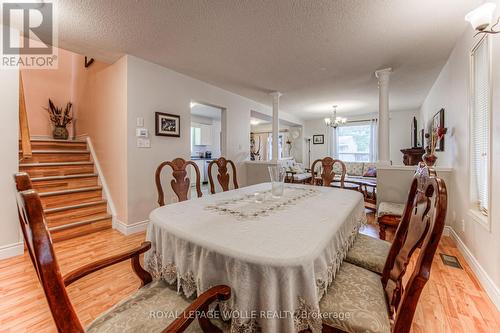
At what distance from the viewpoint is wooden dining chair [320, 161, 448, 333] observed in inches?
25.4

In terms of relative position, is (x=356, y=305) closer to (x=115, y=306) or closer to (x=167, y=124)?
(x=115, y=306)

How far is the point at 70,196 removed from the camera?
3059mm

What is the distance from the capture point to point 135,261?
1.06 m

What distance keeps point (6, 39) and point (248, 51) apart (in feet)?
8.23

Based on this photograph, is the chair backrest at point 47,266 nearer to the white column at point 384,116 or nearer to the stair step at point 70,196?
the stair step at point 70,196

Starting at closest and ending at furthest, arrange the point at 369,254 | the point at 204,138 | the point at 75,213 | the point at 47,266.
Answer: the point at 47,266
the point at 369,254
the point at 75,213
the point at 204,138

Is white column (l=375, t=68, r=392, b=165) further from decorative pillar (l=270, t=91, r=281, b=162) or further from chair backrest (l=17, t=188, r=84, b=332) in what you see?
chair backrest (l=17, t=188, r=84, b=332)

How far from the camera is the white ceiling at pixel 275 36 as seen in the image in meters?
1.88

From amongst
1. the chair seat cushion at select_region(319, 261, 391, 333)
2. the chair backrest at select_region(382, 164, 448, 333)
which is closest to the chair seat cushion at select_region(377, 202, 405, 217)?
the chair backrest at select_region(382, 164, 448, 333)

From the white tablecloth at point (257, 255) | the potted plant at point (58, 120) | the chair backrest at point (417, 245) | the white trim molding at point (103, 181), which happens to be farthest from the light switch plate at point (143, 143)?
the chair backrest at point (417, 245)

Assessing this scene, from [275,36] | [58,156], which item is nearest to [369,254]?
[275,36]

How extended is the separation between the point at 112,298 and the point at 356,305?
1658 millimetres

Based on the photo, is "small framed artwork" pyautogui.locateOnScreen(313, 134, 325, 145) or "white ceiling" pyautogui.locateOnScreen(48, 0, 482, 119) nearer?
"white ceiling" pyautogui.locateOnScreen(48, 0, 482, 119)

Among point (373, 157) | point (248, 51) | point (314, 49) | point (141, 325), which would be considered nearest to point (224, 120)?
point (248, 51)
